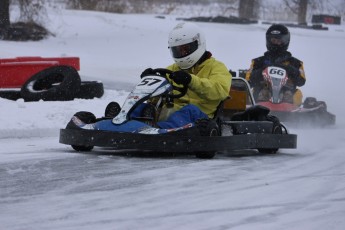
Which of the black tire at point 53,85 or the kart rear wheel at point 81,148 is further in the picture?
the black tire at point 53,85

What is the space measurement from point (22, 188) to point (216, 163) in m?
2.02

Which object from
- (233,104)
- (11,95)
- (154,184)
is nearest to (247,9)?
(11,95)

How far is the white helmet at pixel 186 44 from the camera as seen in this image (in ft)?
27.2

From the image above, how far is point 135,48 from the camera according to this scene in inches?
923

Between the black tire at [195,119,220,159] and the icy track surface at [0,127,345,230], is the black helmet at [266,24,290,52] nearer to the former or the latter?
the icy track surface at [0,127,345,230]

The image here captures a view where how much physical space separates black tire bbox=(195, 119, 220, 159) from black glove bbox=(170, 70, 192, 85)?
40 cm

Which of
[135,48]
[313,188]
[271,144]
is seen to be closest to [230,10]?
[135,48]

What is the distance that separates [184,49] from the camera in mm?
8312

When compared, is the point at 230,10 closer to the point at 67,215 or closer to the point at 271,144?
the point at 271,144

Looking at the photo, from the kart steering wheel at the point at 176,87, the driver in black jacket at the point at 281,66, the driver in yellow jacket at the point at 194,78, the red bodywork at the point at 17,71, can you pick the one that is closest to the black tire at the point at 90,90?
the red bodywork at the point at 17,71

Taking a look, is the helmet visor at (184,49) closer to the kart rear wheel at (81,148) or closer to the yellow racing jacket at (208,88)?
the yellow racing jacket at (208,88)

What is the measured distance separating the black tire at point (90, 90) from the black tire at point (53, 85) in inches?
12.3

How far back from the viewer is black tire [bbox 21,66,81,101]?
37.3ft

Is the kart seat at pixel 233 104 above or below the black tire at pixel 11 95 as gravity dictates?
above
